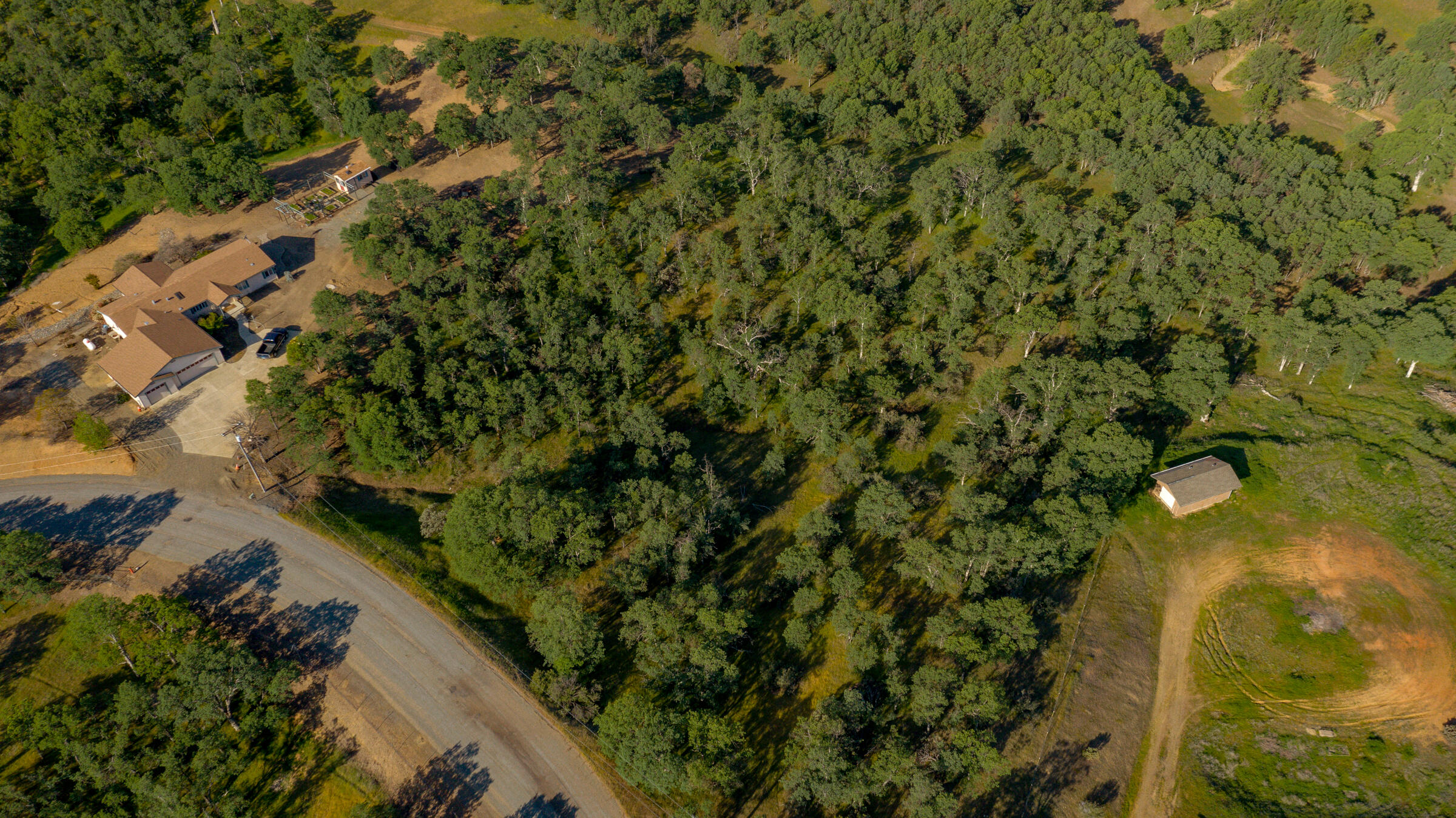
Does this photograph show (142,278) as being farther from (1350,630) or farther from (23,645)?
(1350,630)

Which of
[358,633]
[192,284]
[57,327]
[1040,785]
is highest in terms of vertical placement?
[192,284]

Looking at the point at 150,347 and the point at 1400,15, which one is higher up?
the point at 1400,15

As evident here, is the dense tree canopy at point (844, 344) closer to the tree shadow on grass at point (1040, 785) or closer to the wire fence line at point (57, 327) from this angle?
the tree shadow on grass at point (1040, 785)

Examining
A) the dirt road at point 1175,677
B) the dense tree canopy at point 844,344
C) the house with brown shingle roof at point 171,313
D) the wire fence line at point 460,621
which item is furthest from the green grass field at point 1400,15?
the house with brown shingle roof at point 171,313

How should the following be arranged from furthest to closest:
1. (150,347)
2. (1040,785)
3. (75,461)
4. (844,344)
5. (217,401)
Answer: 1. (844,344)
2. (150,347)
3. (217,401)
4. (75,461)
5. (1040,785)

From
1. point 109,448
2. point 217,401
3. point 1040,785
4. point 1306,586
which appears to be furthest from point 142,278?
point 1306,586

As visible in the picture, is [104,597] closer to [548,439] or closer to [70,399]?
[70,399]

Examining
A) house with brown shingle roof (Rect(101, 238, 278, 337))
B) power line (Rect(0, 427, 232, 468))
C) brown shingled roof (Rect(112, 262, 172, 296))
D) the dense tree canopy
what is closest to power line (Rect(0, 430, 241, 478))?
power line (Rect(0, 427, 232, 468))
